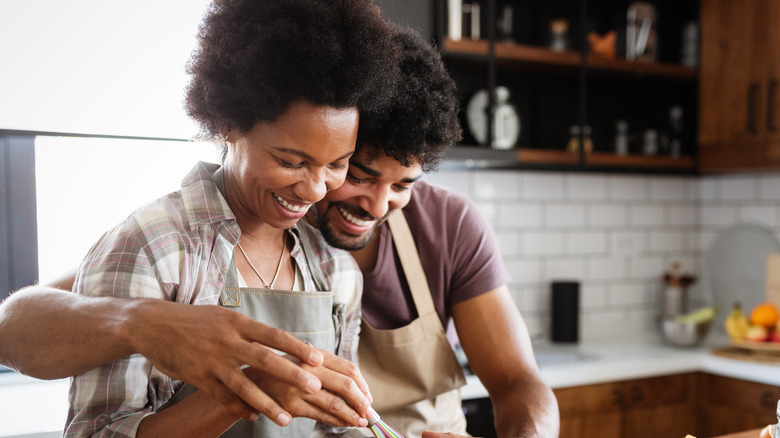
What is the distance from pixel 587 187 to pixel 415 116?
79.1 inches

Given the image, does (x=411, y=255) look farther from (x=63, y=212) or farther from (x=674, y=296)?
(x=674, y=296)

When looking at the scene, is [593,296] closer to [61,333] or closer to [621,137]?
[621,137]

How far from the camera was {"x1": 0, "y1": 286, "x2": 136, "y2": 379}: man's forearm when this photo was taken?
0.94m

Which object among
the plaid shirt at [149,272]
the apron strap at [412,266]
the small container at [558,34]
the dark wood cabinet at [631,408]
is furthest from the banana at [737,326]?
the plaid shirt at [149,272]

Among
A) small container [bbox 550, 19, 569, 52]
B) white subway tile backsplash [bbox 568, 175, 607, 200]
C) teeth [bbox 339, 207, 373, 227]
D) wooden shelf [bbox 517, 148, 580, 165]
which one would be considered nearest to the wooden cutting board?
white subway tile backsplash [bbox 568, 175, 607, 200]

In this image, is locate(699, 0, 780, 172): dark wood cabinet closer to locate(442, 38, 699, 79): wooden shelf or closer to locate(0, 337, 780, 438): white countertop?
locate(442, 38, 699, 79): wooden shelf

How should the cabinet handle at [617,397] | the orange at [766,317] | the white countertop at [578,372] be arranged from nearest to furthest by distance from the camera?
the white countertop at [578,372] < the cabinet handle at [617,397] < the orange at [766,317]

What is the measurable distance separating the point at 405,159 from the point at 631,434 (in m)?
1.81

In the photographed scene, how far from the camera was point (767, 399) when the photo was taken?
8.04 ft

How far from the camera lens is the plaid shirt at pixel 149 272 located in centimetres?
Result: 98

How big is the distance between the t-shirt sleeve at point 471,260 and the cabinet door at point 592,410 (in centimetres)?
103

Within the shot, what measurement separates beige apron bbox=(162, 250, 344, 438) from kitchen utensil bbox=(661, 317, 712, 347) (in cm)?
205

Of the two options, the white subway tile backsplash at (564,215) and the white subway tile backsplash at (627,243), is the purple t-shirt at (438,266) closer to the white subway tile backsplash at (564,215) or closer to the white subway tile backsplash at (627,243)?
the white subway tile backsplash at (564,215)

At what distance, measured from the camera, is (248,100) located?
41.6 inches
